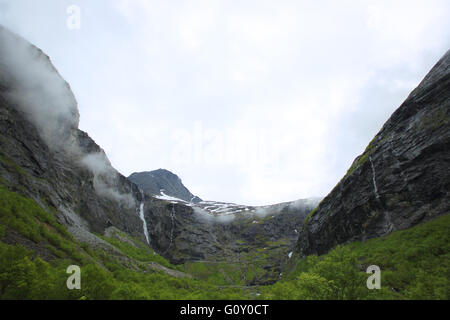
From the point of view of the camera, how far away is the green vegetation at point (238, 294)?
653 inches

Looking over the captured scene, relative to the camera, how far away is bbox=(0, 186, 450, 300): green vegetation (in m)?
16.6

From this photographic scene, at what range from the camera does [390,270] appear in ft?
99.0

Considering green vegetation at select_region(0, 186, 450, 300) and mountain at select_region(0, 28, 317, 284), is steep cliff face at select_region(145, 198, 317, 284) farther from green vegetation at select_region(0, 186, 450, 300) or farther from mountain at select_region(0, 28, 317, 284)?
green vegetation at select_region(0, 186, 450, 300)

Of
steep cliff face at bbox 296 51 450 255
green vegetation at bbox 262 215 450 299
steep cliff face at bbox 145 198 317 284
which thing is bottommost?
steep cliff face at bbox 145 198 317 284

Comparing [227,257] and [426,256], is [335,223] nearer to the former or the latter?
[426,256]

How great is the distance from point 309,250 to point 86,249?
215 feet

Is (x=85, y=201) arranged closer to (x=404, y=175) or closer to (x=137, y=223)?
(x=137, y=223)

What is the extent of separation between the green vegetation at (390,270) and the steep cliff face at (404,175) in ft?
18.1

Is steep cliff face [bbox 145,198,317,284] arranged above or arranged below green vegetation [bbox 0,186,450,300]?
below

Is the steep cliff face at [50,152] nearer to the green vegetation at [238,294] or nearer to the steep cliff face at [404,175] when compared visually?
the green vegetation at [238,294]

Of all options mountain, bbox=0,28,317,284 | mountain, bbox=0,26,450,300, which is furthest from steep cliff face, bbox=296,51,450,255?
mountain, bbox=0,28,317,284

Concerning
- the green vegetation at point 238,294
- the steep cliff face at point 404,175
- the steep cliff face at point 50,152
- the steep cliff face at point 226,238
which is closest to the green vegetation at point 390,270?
the green vegetation at point 238,294

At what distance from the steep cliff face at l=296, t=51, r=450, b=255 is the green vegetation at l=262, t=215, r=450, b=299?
5.53m
